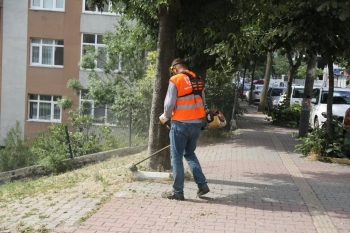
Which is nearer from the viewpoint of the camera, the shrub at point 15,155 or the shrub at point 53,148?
the shrub at point 53,148

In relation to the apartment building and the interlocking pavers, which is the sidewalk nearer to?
Result: the interlocking pavers

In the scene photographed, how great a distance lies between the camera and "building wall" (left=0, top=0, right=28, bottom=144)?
22422 mm

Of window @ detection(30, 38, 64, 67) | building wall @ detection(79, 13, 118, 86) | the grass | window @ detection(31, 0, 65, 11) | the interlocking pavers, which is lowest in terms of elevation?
the grass

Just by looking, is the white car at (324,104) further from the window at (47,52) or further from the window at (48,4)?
the window at (48,4)

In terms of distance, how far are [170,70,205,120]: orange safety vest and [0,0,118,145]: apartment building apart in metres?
17.0

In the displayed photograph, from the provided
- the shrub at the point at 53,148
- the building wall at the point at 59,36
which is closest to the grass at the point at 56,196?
the shrub at the point at 53,148

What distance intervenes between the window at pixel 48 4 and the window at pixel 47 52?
60.0 inches

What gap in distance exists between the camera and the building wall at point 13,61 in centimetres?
2242

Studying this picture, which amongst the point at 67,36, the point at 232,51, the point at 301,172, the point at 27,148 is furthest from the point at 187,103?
the point at 67,36

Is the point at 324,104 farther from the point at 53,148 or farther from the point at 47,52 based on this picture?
the point at 47,52

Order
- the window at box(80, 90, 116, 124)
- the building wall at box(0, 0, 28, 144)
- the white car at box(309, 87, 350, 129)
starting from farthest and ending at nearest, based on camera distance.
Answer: the building wall at box(0, 0, 28, 144)
the white car at box(309, 87, 350, 129)
the window at box(80, 90, 116, 124)

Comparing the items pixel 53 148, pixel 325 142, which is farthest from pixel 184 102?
pixel 53 148

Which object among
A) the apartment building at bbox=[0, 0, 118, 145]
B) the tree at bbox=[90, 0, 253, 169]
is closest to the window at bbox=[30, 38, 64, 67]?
the apartment building at bbox=[0, 0, 118, 145]

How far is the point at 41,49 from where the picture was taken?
75.0 feet
